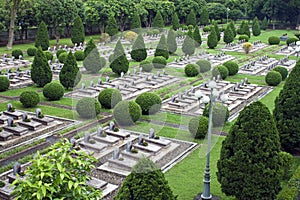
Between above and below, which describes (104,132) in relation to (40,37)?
below

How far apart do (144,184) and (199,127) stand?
7863 millimetres

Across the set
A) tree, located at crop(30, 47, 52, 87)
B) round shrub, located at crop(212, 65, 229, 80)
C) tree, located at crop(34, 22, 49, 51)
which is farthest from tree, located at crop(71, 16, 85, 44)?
round shrub, located at crop(212, 65, 229, 80)

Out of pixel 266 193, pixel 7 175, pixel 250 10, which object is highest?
pixel 250 10

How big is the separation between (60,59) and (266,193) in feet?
74.3

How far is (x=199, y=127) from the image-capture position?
Result: 15562 millimetres

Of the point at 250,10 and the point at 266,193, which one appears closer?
the point at 266,193

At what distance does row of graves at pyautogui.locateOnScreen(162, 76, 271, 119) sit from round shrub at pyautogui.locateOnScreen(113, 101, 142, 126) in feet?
13.5

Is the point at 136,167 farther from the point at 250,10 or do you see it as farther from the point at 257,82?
the point at 250,10

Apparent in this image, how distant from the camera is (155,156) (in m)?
14.2

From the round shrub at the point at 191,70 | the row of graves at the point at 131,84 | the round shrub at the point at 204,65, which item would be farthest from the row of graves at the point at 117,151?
the round shrub at the point at 204,65

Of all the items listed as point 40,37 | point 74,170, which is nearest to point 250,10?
point 40,37

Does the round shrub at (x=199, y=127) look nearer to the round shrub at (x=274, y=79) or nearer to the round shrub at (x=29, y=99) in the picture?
the round shrub at (x=29, y=99)

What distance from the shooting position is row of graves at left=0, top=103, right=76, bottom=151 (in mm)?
15621

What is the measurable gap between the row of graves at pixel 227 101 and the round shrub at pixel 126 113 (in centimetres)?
412
